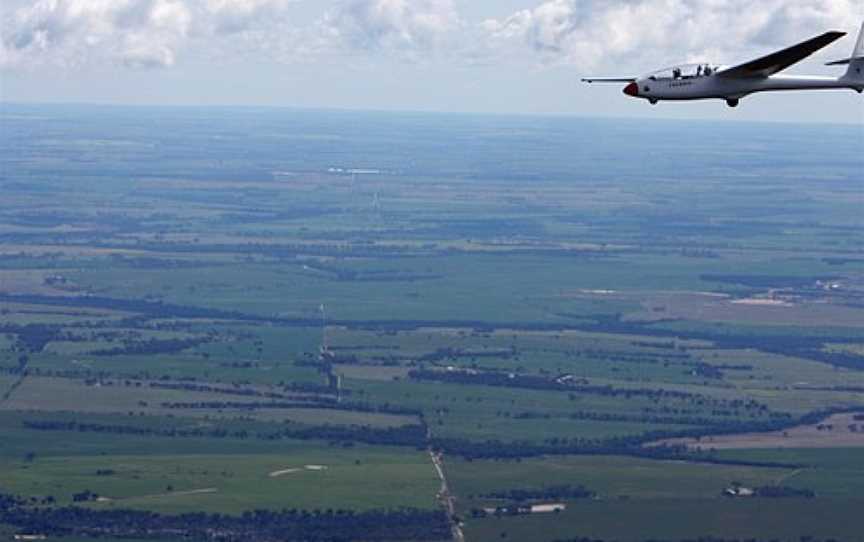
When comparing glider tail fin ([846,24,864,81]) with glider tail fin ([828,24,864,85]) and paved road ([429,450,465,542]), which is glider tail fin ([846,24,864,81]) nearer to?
glider tail fin ([828,24,864,85])

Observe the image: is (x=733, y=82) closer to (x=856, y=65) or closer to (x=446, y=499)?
(x=856, y=65)

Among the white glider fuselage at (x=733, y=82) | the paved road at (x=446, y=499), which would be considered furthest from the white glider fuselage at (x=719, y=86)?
the paved road at (x=446, y=499)

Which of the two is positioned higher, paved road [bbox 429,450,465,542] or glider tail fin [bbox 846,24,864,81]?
glider tail fin [bbox 846,24,864,81]

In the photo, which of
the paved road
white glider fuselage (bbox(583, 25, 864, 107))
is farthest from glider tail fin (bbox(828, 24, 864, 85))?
the paved road

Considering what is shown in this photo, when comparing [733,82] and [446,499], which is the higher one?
[733,82]

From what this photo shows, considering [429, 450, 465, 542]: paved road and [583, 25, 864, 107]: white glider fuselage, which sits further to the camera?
[429, 450, 465, 542]: paved road

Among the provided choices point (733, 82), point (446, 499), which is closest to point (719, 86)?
point (733, 82)

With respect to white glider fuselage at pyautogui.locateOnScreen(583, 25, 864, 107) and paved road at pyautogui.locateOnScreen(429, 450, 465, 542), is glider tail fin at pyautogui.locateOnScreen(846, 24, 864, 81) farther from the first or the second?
paved road at pyautogui.locateOnScreen(429, 450, 465, 542)

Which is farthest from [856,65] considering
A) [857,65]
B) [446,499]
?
[446,499]

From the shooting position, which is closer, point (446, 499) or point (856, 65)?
point (856, 65)

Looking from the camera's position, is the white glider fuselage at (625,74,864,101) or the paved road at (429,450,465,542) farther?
the paved road at (429,450,465,542)

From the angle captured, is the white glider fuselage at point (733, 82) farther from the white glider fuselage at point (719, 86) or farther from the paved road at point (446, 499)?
the paved road at point (446, 499)
